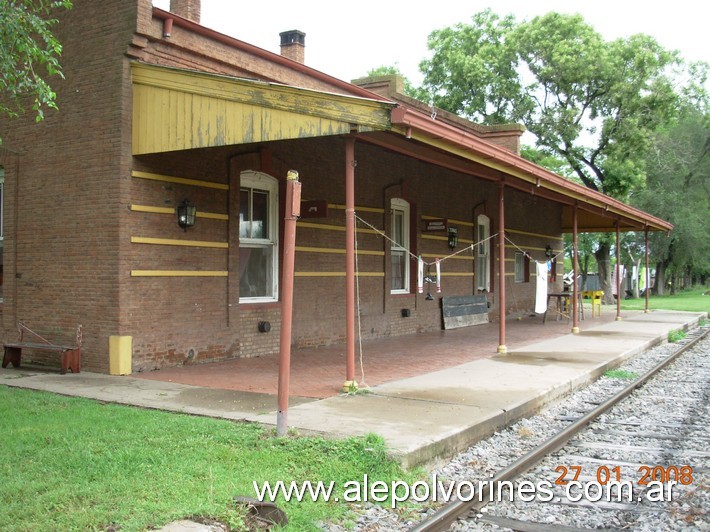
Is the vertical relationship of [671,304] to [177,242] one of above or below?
below

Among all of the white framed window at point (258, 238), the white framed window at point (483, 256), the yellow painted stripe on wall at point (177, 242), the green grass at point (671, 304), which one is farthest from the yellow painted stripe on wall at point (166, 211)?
the green grass at point (671, 304)

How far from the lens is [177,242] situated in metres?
10.6

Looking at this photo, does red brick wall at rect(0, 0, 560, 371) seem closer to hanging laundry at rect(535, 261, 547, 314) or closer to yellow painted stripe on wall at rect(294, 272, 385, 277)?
yellow painted stripe on wall at rect(294, 272, 385, 277)

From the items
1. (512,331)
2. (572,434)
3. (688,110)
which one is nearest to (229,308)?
(572,434)

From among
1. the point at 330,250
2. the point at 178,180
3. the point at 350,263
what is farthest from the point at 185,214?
the point at 330,250

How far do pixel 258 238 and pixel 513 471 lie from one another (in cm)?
754

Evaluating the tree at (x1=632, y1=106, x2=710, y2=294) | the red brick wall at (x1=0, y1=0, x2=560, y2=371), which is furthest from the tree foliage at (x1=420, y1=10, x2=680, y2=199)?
the red brick wall at (x1=0, y1=0, x2=560, y2=371)

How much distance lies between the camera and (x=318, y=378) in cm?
977

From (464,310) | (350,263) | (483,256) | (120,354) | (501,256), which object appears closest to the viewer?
(350,263)

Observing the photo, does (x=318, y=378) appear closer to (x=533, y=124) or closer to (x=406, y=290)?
(x=406, y=290)

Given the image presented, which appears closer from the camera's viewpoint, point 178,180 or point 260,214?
point 178,180

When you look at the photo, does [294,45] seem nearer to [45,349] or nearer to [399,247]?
[399,247]

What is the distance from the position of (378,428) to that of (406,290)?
10173mm

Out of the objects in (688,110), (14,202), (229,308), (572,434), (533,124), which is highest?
(688,110)
